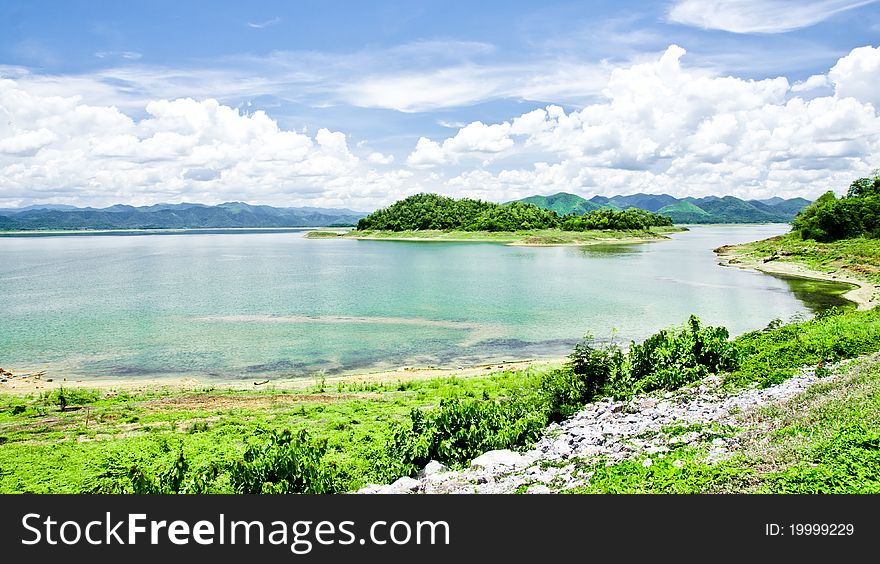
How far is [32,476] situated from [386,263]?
76.9 metres

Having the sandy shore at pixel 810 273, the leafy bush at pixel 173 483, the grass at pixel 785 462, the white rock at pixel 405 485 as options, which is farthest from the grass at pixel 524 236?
the leafy bush at pixel 173 483

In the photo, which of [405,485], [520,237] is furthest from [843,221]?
[405,485]

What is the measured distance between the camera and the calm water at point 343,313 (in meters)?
29.0

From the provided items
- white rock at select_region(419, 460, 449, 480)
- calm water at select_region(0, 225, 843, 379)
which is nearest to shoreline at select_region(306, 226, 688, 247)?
calm water at select_region(0, 225, 843, 379)

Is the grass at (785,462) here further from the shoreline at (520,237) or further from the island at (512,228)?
the island at (512,228)

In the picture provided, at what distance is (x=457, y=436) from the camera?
12.7m

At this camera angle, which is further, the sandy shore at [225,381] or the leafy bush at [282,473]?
the sandy shore at [225,381]

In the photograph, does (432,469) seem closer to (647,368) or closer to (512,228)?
(647,368)

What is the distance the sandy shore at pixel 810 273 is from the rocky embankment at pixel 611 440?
2904cm

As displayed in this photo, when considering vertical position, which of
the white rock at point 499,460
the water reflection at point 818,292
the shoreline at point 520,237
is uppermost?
the shoreline at point 520,237

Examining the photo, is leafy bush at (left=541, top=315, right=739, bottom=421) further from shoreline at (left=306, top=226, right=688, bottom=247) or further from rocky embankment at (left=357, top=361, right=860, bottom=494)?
shoreline at (left=306, top=226, right=688, bottom=247)

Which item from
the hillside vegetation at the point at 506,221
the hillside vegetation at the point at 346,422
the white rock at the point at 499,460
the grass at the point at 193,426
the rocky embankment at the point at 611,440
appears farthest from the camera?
the hillside vegetation at the point at 506,221

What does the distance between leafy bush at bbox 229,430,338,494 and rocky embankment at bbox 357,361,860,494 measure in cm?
92

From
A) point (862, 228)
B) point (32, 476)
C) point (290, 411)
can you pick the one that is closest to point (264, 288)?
point (290, 411)
